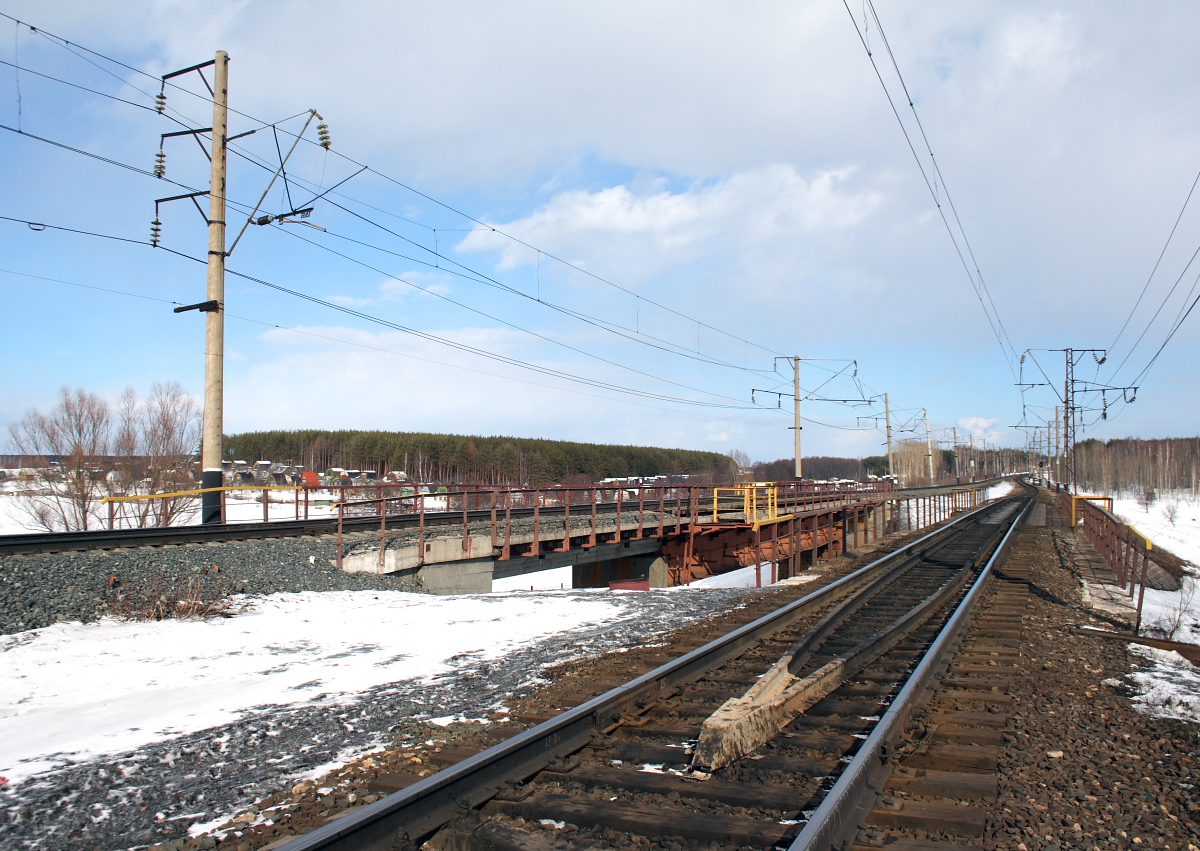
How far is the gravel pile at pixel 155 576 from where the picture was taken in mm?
9000

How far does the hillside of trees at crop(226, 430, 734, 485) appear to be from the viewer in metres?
110

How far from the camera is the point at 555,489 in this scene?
18625 mm

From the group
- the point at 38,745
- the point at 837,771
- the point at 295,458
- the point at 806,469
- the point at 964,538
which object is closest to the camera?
the point at 837,771

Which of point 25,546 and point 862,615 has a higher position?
point 25,546

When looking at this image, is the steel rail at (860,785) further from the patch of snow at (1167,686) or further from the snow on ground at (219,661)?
the snow on ground at (219,661)

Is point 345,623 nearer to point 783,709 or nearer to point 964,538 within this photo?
point 783,709

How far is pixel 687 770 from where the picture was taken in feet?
14.0

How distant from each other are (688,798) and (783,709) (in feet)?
4.81

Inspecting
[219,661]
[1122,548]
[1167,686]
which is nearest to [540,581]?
[1122,548]

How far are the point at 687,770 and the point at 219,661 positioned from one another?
5618 mm

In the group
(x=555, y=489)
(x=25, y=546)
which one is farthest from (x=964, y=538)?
(x=25, y=546)

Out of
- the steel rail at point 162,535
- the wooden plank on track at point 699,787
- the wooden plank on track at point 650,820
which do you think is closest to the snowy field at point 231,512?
the steel rail at point 162,535

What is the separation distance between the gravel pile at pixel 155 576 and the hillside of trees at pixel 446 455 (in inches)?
3437

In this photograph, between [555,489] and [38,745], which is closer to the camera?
[38,745]
